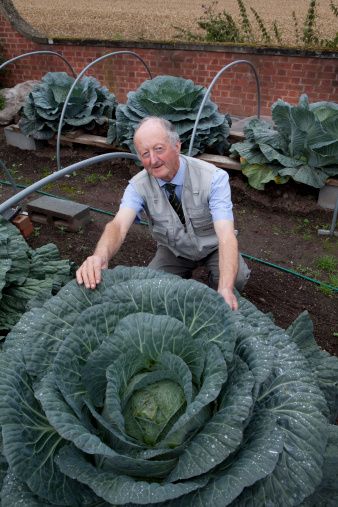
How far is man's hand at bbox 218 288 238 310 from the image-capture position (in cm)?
172

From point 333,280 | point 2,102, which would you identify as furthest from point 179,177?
point 2,102

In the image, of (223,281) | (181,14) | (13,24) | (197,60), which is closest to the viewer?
(223,281)

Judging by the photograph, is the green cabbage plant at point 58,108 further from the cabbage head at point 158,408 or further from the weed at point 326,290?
the cabbage head at point 158,408

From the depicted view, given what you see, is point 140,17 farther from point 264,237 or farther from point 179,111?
point 264,237

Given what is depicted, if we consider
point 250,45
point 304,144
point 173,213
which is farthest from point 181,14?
point 173,213

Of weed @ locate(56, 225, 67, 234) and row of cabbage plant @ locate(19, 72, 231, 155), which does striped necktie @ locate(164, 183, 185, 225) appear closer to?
weed @ locate(56, 225, 67, 234)

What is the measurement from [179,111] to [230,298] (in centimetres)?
402

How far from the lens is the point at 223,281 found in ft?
6.50

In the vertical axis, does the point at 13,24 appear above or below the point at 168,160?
above

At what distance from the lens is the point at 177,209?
2.56 m

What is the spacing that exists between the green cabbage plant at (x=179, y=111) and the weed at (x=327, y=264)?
207 cm

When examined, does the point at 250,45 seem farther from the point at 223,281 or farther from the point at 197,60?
the point at 223,281

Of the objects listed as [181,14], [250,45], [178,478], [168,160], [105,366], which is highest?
[181,14]

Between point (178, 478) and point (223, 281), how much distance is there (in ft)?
3.21
